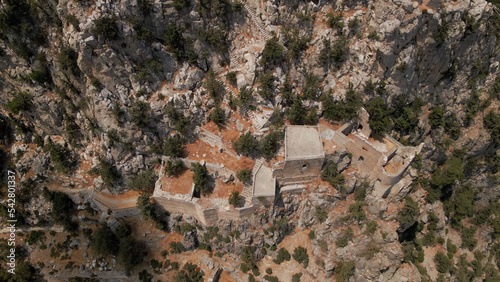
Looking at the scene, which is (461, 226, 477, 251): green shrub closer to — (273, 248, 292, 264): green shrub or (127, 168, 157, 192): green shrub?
(273, 248, 292, 264): green shrub

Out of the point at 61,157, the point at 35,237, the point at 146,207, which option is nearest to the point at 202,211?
the point at 146,207

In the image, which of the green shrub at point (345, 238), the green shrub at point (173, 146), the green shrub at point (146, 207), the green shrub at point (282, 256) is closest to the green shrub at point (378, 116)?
the green shrub at point (345, 238)

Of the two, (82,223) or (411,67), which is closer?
(411,67)

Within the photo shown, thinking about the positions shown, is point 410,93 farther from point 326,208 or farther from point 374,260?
point 374,260

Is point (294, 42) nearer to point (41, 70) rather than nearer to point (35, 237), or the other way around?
point (41, 70)

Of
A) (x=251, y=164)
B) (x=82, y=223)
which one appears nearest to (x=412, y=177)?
(x=251, y=164)

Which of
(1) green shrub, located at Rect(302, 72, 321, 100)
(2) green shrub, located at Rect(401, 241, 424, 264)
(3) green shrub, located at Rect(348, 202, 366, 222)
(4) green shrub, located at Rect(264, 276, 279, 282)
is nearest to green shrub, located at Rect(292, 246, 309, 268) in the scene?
(4) green shrub, located at Rect(264, 276, 279, 282)
